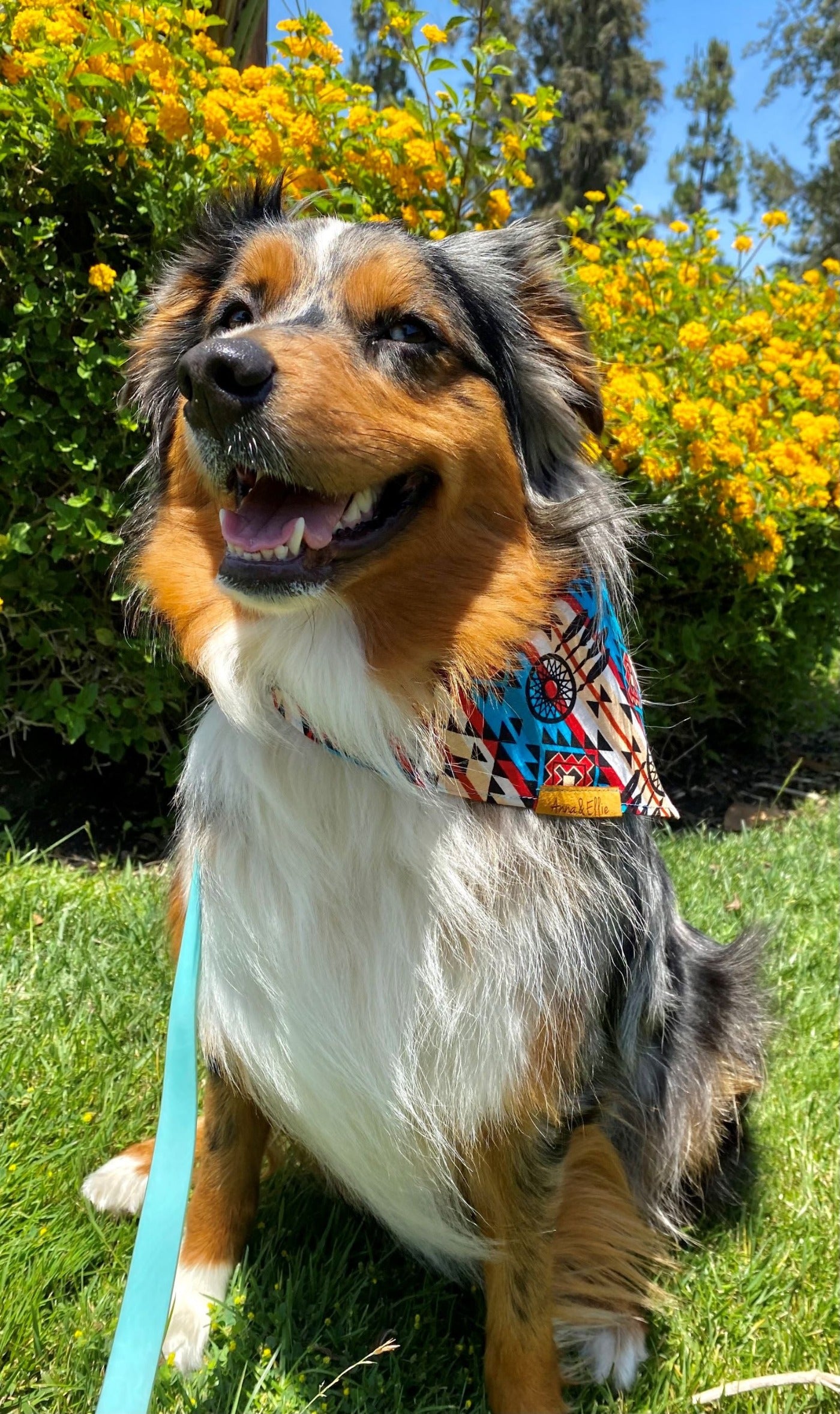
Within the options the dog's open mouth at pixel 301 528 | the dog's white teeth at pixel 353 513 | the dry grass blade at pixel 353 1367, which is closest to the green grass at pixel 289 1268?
the dry grass blade at pixel 353 1367

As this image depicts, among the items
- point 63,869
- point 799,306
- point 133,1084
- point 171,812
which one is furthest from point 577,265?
point 133,1084

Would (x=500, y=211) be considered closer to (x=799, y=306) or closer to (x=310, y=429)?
(x=799, y=306)

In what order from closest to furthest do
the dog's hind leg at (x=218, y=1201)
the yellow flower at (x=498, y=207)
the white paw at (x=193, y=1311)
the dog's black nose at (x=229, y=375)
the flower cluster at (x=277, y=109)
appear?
the dog's black nose at (x=229, y=375) < the white paw at (x=193, y=1311) < the dog's hind leg at (x=218, y=1201) < the flower cluster at (x=277, y=109) < the yellow flower at (x=498, y=207)

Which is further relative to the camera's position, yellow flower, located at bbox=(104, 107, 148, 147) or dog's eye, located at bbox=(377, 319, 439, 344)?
yellow flower, located at bbox=(104, 107, 148, 147)

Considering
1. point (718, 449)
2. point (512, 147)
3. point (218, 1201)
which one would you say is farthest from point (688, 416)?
point (218, 1201)

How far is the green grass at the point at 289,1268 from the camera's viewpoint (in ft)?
6.57

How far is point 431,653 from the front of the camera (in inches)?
76.7

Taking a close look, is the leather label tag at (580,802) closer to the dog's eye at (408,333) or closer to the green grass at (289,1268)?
the dog's eye at (408,333)

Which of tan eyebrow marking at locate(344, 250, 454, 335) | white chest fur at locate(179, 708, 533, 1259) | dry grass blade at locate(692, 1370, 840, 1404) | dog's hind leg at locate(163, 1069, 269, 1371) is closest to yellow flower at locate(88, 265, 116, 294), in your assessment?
tan eyebrow marking at locate(344, 250, 454, 335)

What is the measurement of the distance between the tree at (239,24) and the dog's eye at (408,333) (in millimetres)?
3395

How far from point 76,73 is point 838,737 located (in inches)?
229

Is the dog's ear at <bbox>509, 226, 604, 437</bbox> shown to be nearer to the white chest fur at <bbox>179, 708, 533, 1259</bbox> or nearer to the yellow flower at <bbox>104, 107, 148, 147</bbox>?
the white chest fur at <bbox>179, 708, 533, 1259</bbox>

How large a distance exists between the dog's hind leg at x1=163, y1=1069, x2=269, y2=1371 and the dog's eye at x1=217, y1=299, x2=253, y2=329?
173 cm

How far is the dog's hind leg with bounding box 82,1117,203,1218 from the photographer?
91.5 inches
